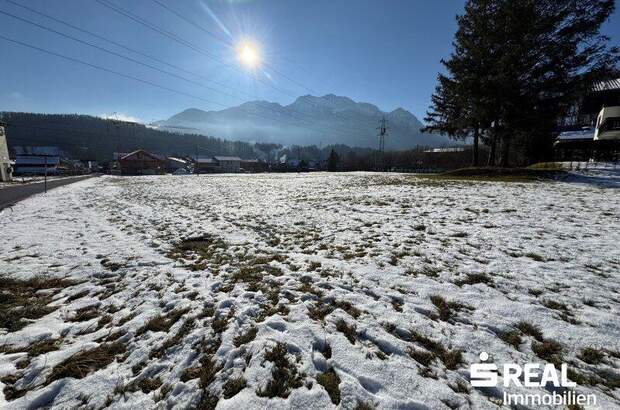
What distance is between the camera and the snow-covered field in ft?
9.26

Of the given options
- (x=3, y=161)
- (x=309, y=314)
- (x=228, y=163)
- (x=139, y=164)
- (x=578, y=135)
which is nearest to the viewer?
(x=309, y=314)

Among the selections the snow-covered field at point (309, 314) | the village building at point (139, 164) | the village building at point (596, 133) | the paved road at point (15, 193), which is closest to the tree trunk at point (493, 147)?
the village building at point (596, 133)

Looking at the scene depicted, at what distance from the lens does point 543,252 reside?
6.07 metres

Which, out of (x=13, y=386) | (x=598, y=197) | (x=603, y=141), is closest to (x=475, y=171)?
(x=598, y=197)

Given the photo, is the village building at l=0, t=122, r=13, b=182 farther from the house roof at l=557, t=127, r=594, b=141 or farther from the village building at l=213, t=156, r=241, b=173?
the house roof at l=557, t=127, r=594, b=141

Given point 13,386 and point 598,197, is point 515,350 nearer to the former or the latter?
point 13,386

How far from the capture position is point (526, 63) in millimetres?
21828

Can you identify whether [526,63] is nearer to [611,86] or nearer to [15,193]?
[611,86]

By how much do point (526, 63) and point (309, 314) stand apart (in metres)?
29.9

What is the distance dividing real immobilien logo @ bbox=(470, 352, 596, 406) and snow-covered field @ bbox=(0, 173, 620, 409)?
0.11 m

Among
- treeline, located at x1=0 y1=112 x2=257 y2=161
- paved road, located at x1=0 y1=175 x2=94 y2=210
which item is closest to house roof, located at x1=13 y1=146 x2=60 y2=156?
treeline, located at x1=0 y1=112 x2=257 y2=161

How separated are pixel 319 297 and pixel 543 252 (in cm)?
581

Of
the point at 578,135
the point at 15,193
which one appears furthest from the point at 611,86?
the point at 15,193

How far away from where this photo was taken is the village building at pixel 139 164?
80125 millimetres
